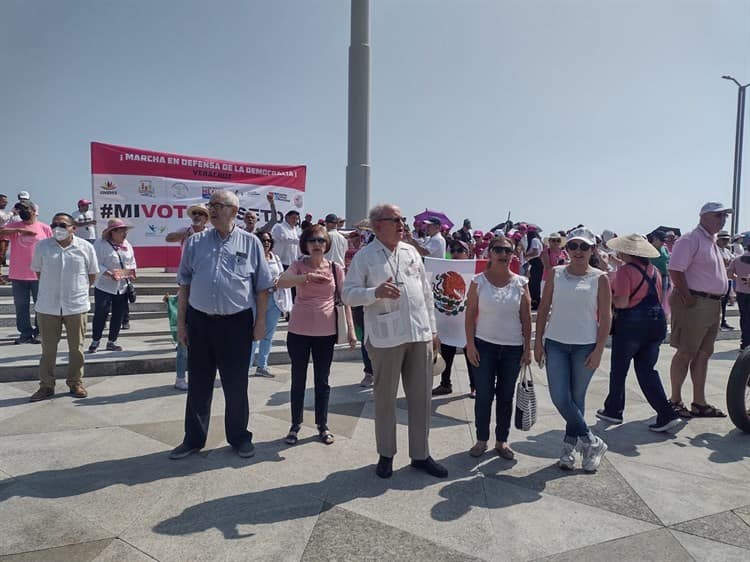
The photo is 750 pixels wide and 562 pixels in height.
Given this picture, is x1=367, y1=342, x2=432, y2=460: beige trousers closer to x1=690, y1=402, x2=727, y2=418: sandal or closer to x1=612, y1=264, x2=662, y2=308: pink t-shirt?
x1=612, y1=264, x2=662, y2=308: pink t-shirt

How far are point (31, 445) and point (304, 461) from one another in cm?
224

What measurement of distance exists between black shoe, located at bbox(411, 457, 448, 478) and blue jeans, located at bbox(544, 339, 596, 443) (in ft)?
3.27

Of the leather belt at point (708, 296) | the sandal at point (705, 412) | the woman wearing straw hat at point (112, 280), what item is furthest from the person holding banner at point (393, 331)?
the woman wearing straw hat at point (112, 280)

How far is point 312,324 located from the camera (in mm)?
4316

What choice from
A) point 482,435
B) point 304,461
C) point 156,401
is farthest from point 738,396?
point 156,401

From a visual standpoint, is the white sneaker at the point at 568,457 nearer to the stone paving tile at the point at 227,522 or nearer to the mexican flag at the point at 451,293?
the stone paving tile at the point at 227,522

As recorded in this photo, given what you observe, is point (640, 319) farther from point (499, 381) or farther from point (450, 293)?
A: point (450, 293)

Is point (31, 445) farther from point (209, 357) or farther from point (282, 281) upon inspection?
point (282, 281)

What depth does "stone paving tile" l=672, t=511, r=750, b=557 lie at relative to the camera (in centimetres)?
293

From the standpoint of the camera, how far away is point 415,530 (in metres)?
2.99

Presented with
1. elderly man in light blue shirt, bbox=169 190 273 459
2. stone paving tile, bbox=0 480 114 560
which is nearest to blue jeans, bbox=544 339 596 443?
elderly man in light blue shirt, bbox=169 190 273 459

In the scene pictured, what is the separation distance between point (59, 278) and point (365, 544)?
433cm

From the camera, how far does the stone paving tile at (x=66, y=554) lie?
8.71 ft

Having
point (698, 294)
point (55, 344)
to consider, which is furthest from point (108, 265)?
point (698, 294)
